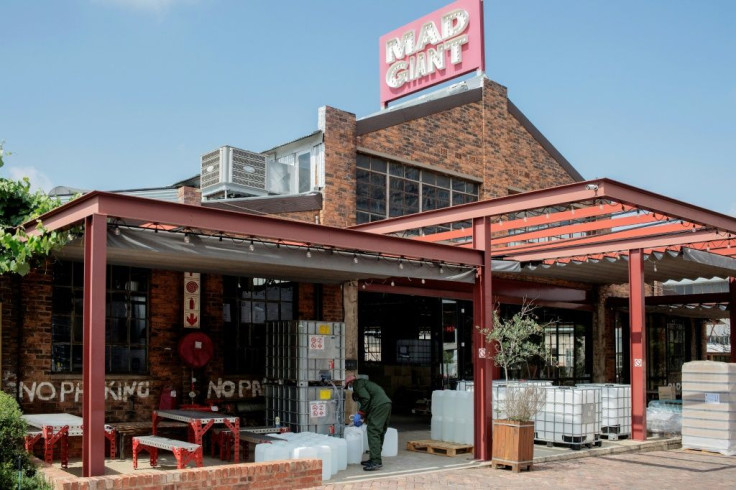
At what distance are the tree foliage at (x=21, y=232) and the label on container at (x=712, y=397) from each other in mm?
11610

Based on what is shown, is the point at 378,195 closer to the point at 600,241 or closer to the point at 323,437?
the point at 600,241

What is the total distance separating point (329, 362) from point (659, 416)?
7348 mm

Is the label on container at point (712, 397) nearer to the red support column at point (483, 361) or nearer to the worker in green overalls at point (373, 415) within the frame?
the red support column at point (483, 361)

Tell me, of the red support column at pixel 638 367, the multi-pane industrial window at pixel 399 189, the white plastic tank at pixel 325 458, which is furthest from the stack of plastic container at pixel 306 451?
the multi-pane industrial window at pixel 399 189

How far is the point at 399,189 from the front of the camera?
1927 centimetres

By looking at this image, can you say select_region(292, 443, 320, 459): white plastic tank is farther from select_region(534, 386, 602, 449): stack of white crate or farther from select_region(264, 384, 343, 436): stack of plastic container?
select_region(534, 386, 602, 449): stack of white crate

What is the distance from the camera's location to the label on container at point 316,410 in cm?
1347

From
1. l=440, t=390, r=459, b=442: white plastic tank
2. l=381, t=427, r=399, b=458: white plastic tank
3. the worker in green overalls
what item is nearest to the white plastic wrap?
l=440, t=390, r=459, b=442: white plastic tank

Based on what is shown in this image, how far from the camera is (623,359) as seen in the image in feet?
82.2

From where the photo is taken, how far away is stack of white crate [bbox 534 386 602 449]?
47.0ft

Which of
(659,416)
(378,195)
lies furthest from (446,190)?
(659,416)

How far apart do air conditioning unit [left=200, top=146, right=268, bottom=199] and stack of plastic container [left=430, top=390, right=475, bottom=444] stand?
6.07m

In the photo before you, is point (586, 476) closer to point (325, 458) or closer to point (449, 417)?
point (449, 417)

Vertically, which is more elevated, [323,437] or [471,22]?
[471,22]
